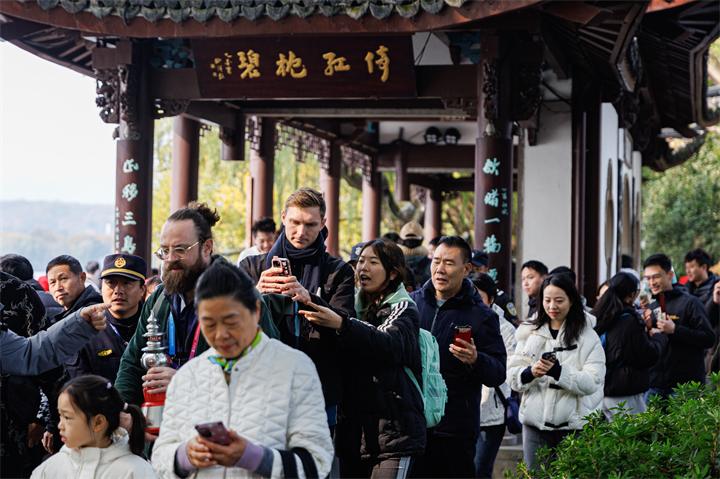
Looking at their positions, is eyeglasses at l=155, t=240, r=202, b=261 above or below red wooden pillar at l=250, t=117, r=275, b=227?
below

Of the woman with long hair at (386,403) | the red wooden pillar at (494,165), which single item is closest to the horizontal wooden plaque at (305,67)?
the red wooden pillar at (494,165)

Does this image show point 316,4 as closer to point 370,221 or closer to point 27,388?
point 27,388

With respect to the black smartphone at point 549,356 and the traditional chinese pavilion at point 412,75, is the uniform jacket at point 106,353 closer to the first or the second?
the black smartphone at point 549,356

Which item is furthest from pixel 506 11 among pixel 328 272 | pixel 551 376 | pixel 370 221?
pixel 370 221

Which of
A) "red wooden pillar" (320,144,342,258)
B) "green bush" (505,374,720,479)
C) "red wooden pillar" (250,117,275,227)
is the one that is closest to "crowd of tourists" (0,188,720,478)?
"green bush" (505,374,720,479)

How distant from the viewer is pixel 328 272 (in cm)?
319

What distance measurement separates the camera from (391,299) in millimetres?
3441

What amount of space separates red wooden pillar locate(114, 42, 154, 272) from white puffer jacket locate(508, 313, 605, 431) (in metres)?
4.67

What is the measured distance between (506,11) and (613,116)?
5787 millimetres

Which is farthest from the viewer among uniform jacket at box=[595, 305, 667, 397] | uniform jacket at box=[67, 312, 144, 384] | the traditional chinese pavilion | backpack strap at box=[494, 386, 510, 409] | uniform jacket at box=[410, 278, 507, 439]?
the traditional chinese pavilion

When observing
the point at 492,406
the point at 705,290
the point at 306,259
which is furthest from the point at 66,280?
the point at 705,290

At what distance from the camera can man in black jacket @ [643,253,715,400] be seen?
612 cm

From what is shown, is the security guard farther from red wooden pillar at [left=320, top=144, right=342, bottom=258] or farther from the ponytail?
red wooden pillar at [left=320, top=144, right=342, bottom=258]

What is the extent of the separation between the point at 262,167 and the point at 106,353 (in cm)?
751
